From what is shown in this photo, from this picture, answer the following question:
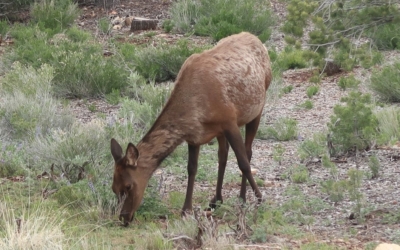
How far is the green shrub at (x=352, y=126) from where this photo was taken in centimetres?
1132

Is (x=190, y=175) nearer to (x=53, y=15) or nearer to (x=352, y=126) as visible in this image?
(x=352, y=126)

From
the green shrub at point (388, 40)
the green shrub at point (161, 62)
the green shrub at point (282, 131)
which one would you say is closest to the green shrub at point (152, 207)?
the green shrub at point (282, 131)

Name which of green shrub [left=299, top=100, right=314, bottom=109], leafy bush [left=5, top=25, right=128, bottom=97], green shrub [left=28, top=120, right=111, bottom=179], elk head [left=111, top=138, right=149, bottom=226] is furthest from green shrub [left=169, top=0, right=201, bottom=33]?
elk head [left=111, top=138, right=149, bottom=226]

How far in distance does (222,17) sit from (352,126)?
9962mm

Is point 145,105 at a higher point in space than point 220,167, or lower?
lower

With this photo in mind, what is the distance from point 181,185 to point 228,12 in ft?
35.5

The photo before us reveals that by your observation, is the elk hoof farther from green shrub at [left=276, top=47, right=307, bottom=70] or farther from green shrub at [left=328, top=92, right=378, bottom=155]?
green shrub at [left=276, top=47, right=307, bottom=70]

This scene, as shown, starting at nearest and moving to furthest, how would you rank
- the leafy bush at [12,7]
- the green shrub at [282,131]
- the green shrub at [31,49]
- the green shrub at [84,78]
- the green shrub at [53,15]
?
the green shrub at [282,131] → the green shrub at [84,78] → the green shrub at [31,49] → the green shrub at [53,15] → the leafy bush at [12,7]

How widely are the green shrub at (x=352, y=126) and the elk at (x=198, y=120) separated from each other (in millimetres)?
1816

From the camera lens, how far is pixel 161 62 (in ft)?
57.1

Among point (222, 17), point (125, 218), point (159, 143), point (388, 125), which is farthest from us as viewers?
point (222, 17)

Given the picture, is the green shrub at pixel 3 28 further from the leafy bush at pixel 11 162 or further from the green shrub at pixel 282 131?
the leafy bush at pixel 11 162

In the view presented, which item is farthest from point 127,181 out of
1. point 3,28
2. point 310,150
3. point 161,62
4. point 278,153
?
point 3,28

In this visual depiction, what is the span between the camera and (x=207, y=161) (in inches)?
468
